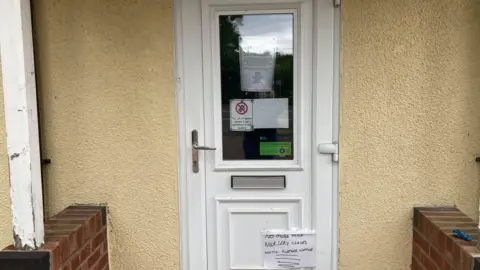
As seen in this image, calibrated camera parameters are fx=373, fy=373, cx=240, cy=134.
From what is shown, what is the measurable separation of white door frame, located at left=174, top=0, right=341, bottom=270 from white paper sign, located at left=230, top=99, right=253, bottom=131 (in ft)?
1.02

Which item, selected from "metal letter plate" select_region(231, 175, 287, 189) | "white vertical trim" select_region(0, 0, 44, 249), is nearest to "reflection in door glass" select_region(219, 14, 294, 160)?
"metal letter plate" select_region(231, 175, 287, 189)

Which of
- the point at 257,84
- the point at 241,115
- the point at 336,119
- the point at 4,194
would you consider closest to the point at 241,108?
the point at 241,115

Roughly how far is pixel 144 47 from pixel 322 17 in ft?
3.69

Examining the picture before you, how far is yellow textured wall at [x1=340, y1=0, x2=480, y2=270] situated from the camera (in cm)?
224

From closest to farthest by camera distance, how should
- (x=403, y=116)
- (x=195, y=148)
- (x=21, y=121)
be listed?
1. (x=21, y=121)
2. (x=403, y=116)
3. (x=195, y=148)

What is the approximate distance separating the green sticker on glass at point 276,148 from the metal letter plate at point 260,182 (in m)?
0.15

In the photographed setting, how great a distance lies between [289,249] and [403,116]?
1120 millimetres

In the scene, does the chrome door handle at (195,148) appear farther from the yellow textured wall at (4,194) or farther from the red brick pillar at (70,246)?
the yellow textured wall at (4,194)

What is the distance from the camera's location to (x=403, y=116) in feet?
7.55

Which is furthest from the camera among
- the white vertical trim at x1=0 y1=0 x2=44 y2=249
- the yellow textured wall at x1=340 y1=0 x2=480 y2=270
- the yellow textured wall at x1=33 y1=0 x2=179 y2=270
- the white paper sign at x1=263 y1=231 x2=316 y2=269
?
the white paper sign at x1=263 y1=231 x2=316 y2=269

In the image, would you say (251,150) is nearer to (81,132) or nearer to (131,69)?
(131,69)

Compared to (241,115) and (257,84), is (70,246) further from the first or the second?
(257,84)

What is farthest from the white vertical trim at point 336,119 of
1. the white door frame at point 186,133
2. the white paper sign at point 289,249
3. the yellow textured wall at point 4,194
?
the yellow textured wall at point 4,194

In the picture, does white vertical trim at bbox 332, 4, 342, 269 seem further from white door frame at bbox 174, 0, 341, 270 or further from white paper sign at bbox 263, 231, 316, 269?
white paper sign at bbox 263, 231, 316, 269
